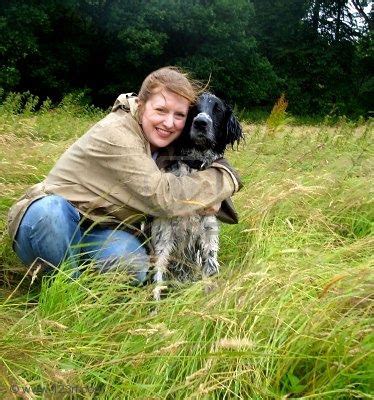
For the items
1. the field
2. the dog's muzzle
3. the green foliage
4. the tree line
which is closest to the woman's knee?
the field

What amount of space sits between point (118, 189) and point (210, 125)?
2.23 ft

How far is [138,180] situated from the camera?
8.38 feet

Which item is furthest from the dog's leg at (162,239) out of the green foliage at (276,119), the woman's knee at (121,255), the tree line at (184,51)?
the tree line at (184,51)

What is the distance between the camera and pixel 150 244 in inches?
115

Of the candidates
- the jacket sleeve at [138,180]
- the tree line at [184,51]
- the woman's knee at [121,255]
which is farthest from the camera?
the tree line at [184,51]

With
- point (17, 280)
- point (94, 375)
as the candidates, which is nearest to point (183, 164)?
point (17, 280)

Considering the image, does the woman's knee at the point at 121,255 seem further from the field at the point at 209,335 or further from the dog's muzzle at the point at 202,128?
the dog's muzzle at the point at 202,128

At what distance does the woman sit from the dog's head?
5.4 inches

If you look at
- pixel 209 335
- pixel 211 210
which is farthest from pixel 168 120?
pixel 209 335

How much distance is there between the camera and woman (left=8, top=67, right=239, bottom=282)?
2578 mm

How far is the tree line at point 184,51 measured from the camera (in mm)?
19219

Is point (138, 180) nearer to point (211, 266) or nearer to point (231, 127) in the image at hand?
point (211, 266)

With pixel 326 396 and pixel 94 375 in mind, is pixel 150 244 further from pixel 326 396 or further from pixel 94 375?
pixel 326 396

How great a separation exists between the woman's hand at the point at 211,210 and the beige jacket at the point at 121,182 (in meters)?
0.08
